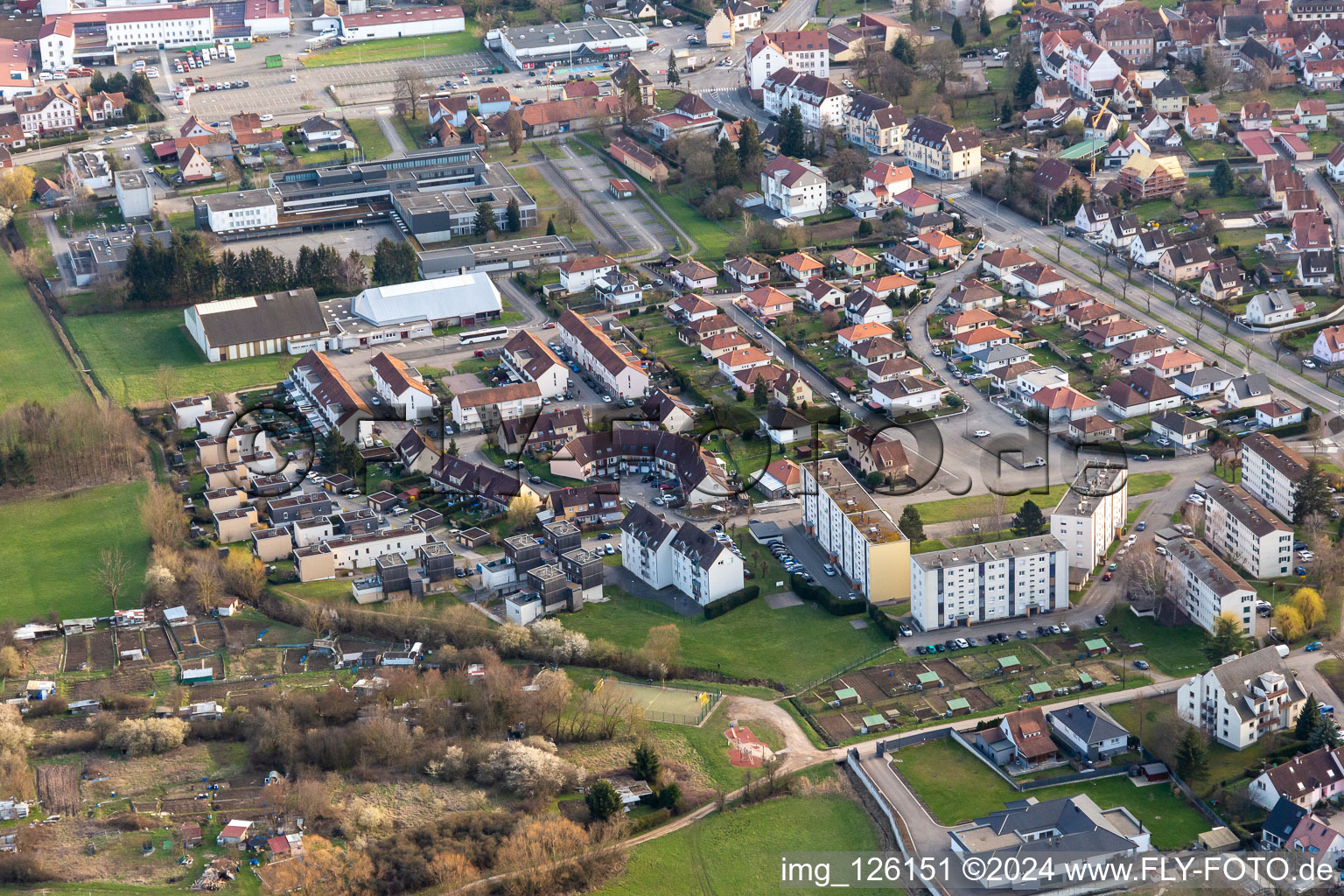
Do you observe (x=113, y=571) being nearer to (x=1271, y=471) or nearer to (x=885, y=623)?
(x=885, y=623)

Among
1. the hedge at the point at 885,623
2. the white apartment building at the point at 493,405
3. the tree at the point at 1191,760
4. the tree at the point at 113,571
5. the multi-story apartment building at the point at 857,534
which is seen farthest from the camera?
the white apartment building at the point at 493,405

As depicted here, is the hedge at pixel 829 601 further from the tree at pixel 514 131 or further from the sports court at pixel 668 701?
the tree at pixel 514 131

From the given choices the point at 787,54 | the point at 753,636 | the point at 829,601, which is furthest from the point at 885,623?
the point at 787,54

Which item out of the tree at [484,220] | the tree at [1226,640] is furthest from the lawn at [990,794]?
the tree at [484,220]

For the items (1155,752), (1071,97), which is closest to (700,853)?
(1155,752)

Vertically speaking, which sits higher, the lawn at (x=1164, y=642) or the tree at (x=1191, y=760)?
the tree at (x=1191, y=760)

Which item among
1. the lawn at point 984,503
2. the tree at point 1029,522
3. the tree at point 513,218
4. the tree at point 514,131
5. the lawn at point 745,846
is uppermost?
the tree at point 514,131

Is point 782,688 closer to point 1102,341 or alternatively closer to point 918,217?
point 1102,341
